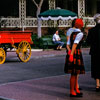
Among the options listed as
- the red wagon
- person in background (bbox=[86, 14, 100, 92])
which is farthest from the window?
person in background (bbox=[86, 14, 100, 92])

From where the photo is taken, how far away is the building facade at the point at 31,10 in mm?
35781

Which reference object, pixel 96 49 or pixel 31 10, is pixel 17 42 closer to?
pixel 96 49

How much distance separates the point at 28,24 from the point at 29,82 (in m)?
23.3

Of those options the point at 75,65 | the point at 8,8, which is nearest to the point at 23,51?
the point at 75,65

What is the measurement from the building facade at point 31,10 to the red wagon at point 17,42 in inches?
563

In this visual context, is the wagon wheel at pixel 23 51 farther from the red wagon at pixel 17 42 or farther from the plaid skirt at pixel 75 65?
the plaid skirt at pixel 75 65

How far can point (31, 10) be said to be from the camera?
38531 mm

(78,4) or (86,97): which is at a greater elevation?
(78,4)

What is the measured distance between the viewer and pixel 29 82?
12867 millimetres

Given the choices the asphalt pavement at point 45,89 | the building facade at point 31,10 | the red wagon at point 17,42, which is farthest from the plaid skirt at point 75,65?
the building facade at point 31,10

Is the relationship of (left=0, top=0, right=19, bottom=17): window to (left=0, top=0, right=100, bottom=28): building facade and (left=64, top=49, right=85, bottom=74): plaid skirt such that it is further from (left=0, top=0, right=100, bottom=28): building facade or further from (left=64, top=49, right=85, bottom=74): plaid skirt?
(left=64, top=49, right=85, bottom=74): plaid skirt

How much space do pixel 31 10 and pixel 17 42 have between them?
60.9 ft

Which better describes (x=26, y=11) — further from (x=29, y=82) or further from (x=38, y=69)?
(x=29, y=82)

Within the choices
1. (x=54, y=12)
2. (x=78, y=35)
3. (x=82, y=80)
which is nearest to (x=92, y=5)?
(x=54, y=12)
